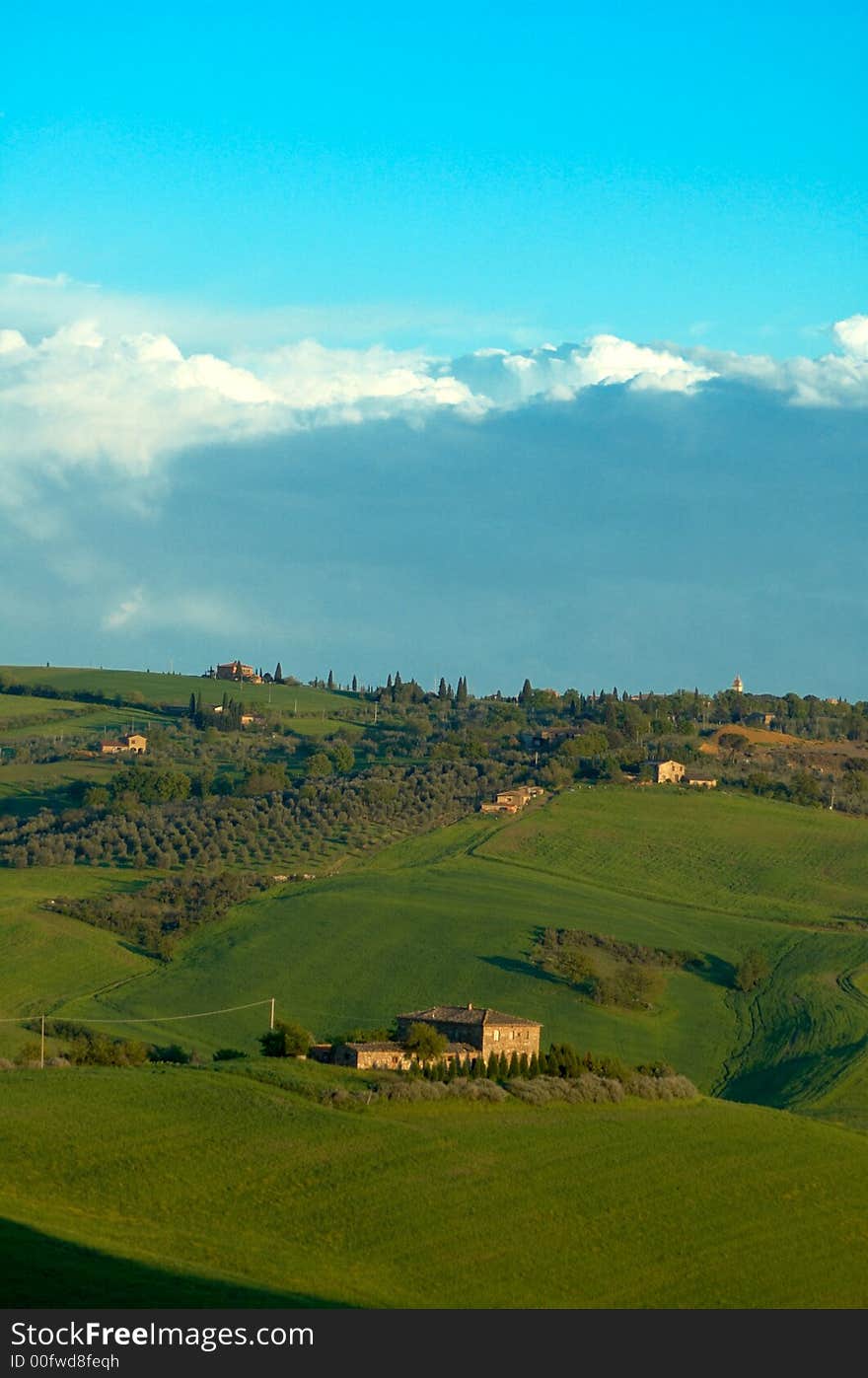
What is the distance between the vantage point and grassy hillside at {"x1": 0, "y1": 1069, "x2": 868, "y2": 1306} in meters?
37.9

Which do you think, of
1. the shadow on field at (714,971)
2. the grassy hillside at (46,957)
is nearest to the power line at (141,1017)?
the grassy hillside at (46,957)

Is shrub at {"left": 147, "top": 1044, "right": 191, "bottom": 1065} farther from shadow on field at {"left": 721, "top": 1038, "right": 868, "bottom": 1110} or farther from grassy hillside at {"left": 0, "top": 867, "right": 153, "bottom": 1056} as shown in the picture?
shadow on field at {"left": 721, "top": 1038, "right": 868, "bottom": 1110}

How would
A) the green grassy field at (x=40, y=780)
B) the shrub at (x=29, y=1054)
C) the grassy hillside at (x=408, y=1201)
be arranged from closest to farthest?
the grassy hillside at (x=408, y=1201) → the shrub at (x=29, y=1054) → the green grassy field at (x=40, y=780)

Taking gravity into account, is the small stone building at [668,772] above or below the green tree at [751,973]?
above

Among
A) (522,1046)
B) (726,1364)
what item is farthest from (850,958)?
(726,1364)

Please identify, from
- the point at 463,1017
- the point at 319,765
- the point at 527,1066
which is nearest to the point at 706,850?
the point at 319,765

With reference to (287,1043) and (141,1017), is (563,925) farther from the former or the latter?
(287,1043)

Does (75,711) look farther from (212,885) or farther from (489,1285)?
(489,1285)

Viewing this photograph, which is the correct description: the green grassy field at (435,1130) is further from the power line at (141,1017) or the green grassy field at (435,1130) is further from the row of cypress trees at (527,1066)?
the row of cypress trees at (527,1066)

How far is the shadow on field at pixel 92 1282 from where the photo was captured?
104 feet

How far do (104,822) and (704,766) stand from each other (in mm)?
51285

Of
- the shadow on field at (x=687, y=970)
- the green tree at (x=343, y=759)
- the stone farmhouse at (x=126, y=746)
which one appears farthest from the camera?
the stone farmhouse at (x=126, y=746)

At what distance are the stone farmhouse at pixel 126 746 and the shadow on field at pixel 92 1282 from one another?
12737 centimetres

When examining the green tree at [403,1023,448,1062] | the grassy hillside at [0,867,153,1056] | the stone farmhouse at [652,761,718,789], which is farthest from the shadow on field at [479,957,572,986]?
the stone farmhouse at [652,761,718,789]
